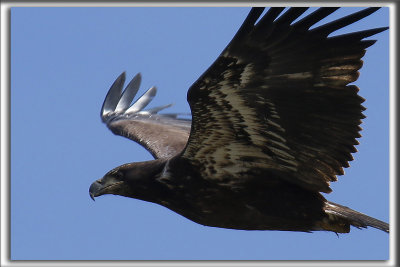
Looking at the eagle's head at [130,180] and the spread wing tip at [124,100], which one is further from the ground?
the spread wing tip at [124,100]

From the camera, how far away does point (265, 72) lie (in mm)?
7578

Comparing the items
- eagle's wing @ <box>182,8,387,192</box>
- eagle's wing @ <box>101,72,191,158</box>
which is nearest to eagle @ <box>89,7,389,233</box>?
eagle's wing @ <box>182,8,387,192</box>

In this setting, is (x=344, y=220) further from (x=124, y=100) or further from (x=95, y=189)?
(x=124, y=100)

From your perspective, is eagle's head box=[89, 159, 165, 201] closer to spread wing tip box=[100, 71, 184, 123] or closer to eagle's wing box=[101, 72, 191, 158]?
eagle's wing box=[101, 72, 191, 158]

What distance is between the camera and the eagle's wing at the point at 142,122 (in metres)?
10.7

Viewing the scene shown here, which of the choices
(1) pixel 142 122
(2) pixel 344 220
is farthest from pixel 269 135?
(1) pixel 142 122

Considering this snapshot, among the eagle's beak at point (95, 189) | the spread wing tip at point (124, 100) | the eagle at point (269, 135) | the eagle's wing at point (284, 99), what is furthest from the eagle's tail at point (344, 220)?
the spread wing tip at point (124, 100)

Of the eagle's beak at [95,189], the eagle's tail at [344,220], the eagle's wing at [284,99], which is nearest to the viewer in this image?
the eagle's wing at [284,99]

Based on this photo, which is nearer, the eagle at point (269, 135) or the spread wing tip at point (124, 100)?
the eagle at point (269, 135)

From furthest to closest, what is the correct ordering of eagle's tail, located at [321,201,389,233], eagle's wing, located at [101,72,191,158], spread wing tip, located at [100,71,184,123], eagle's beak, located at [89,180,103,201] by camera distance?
1. spread wing tip, located at [100,71,184,123]
2. eagle's wing, located at [101,72,191,158]
3. eagle's beak, located at [89,180,103,201]
4. eagle's tail, located at [321,201,389,233]

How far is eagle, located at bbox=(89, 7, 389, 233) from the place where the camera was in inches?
296

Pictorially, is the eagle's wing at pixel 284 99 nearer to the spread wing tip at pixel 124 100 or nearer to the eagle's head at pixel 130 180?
the eagle's head at pixel 130 180

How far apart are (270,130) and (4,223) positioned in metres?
2.69

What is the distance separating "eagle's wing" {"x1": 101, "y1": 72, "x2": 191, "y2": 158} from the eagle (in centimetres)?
178
